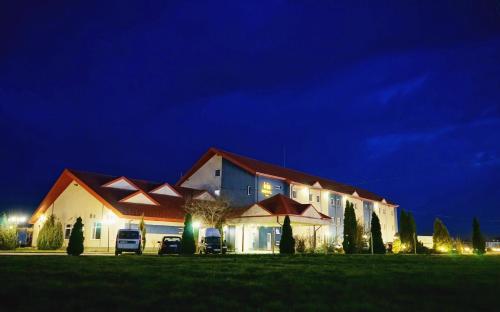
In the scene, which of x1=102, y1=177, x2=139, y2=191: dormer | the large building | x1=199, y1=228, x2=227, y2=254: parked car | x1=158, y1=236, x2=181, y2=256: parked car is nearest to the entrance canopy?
the large building

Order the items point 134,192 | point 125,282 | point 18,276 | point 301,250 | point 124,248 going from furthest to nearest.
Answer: point 134,192
point 301,250
point 124,248
point 18,276
point 125,282

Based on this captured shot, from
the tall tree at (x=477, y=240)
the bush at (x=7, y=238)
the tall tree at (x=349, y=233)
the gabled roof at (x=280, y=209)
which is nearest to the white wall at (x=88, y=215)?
the bush at (x=7, y=238)

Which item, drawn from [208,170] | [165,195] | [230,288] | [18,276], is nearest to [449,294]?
[230,288]

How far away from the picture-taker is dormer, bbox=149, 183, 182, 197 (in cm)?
4266

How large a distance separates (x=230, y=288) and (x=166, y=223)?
31694 mm

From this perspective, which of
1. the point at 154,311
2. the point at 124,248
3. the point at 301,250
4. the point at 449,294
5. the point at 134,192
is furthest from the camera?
the point at 134,192

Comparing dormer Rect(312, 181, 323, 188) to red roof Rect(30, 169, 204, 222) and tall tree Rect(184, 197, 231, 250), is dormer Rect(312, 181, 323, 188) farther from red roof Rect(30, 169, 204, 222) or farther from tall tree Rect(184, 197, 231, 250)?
red roof Rect(30, 169, 204, 222)

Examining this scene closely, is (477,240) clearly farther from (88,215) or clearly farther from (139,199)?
(88,215)

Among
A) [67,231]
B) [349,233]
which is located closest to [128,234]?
[67,231]

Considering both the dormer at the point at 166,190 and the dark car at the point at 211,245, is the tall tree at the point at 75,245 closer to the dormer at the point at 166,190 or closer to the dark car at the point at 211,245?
the dark car at the point at 211,245

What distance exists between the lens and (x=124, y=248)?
95.7 ft

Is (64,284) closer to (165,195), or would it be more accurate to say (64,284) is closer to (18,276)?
(18,276)

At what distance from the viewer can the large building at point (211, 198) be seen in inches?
1441

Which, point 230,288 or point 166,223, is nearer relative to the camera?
point 230,288
